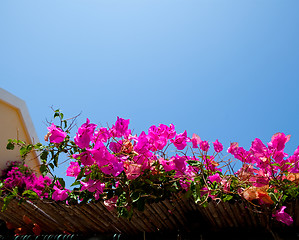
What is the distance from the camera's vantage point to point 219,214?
5.04ft

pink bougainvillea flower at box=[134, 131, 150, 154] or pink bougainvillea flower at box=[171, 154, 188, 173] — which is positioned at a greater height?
pink bougainvillea flower at box=[134, 131, 150, 154]

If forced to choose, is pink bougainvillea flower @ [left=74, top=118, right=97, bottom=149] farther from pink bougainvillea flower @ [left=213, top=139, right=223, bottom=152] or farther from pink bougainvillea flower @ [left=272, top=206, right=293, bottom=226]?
pink bougainvillea flower @ [left=272, top=206, right=293, bottom=226]

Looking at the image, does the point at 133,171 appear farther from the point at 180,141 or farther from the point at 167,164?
the point at 180,141

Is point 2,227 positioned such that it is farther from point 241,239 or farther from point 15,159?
point 15,159

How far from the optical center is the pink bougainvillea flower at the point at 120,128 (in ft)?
5.71

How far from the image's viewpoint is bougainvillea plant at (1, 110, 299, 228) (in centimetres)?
146

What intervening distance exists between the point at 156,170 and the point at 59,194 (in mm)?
676

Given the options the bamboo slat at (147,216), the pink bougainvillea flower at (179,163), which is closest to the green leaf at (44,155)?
the bamboo slat at (147,216)

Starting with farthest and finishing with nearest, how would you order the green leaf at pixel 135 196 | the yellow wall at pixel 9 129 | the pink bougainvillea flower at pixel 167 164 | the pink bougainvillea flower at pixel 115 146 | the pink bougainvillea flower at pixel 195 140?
the yellow wall at pixel 9 129
the pink bougainvillea flower at pixel 195 140
the pink bougainvillea flower at pixel 115 146
the pink bougainvillea flower at pixel 167 164
the green leaf at pixel 135 196

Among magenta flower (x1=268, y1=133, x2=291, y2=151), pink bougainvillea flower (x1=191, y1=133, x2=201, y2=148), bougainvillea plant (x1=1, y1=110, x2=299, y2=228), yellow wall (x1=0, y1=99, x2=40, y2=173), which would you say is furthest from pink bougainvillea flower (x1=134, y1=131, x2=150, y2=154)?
yellow wall (x1=0, y1=99, x2=40, y2=173)

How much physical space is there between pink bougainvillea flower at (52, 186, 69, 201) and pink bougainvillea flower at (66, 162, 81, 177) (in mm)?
114

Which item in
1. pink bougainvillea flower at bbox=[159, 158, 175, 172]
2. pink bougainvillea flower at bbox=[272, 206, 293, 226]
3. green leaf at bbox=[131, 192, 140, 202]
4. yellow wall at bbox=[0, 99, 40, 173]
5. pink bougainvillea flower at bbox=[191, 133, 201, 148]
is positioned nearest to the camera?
pink bougainvillea flower at bbox=[272, 206, 293, 226]

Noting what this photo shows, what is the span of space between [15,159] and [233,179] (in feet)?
14.7

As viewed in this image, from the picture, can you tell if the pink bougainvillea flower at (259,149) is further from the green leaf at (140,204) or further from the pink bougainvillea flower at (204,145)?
the green leaf at (140,204)
